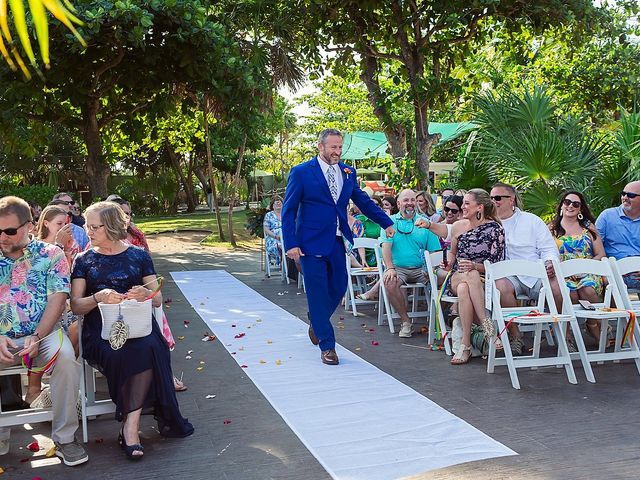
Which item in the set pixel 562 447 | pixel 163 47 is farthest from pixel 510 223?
pixel 163 47

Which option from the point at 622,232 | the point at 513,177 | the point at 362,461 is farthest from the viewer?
the point at 513,177

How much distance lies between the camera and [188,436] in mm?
Result: 4672

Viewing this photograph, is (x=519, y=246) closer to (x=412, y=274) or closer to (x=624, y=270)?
(x=624, y=270)

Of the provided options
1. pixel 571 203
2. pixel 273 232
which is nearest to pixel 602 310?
pixel 571 203

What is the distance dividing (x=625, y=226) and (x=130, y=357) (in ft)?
17.1

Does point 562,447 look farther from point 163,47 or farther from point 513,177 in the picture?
point 163,47

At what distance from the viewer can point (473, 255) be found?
262 inches

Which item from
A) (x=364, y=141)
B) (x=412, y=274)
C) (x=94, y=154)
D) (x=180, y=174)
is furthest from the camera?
(x=180, y=174)

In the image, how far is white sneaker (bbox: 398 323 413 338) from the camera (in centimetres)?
766

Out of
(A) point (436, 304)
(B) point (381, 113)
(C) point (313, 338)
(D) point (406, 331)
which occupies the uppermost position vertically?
(B) point (381, 113)

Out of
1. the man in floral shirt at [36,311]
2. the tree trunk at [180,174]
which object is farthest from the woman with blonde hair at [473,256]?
the tree trunk at [180,174]

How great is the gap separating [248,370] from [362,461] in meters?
2.36

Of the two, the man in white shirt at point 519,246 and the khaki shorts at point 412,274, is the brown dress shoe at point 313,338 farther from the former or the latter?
the man in white shirt at point 519,246

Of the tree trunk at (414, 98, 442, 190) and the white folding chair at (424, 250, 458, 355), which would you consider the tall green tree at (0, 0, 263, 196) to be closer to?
the tree trunk at (414, 98, 442, 190)
